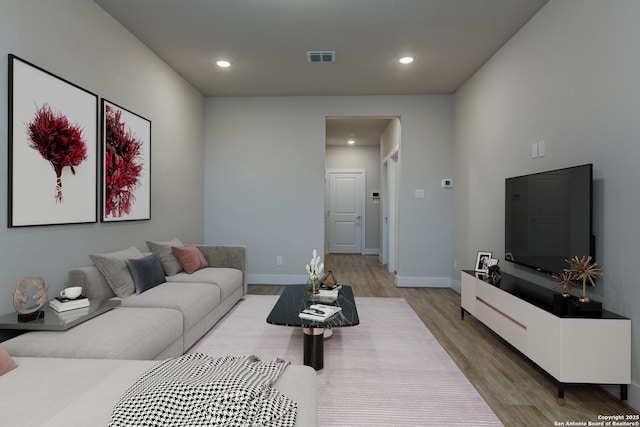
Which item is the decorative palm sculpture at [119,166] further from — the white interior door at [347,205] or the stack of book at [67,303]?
the white interior door at [347,205]

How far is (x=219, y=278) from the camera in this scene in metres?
3.50

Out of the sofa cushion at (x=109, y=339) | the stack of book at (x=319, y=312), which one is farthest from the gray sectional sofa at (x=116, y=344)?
the stack of book at (x=319, y=312)

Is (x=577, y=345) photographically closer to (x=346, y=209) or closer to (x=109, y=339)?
(x=109, y=339)

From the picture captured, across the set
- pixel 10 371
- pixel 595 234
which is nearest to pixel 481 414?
pixel 595 234

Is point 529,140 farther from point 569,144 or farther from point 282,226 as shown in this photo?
point 282,226

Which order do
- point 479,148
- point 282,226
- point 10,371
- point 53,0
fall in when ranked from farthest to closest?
point 282,226, point 479,148, point 53,0, point 10,371

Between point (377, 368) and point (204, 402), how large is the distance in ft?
5.48

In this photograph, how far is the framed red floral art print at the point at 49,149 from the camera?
219cm

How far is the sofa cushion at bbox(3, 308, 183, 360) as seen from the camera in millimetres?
1793

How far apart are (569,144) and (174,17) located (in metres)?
3.38

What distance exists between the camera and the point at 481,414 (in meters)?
1.95

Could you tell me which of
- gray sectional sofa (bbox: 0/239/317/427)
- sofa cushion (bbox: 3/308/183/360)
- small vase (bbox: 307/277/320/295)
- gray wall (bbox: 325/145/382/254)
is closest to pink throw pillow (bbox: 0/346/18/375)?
gray sectional sofa (bbox: 0/239/317/427)

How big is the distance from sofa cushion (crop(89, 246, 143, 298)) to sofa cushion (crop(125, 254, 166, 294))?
4 centimetres

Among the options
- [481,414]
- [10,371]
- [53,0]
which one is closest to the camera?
[10,371]
